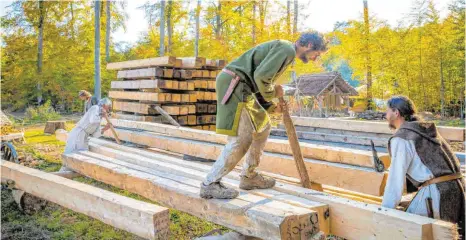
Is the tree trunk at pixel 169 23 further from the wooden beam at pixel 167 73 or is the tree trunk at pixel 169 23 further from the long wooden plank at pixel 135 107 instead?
the wooden beam at pixel 167 73

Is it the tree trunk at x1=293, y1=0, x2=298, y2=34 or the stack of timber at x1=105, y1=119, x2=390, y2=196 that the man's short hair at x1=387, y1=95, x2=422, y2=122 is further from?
the tree trunk at x1=293, y1=0, x2=298, y2=34

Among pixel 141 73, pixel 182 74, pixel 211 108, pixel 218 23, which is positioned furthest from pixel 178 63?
pixel 218 23

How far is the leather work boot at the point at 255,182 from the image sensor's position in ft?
11.7

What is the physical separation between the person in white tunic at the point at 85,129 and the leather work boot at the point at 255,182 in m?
3.86

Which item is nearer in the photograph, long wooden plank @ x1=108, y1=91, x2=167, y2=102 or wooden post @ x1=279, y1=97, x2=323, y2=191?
wooden post @ x1=279, y1=97, x2=323, y2=191

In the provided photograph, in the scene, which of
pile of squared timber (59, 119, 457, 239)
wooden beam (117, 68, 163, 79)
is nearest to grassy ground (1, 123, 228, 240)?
pile of squared timber (59, 119, 457, 239)

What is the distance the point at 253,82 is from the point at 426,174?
1557 mm

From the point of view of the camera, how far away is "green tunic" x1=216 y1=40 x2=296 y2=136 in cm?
307

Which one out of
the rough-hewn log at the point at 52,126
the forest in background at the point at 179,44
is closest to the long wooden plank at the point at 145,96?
the rough-hewn log at the point at 52,126

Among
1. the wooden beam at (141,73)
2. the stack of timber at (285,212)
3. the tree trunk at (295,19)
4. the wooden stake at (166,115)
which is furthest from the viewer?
the tree trunk at (295,19)

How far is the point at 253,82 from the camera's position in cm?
333

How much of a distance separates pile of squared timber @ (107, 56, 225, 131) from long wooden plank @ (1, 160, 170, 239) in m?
3.89

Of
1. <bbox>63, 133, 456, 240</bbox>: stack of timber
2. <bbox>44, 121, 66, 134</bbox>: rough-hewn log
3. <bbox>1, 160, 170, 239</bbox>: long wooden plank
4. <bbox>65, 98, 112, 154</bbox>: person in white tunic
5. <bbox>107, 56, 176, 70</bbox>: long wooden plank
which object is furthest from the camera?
<bbox>44, 121, 66, 134</bbox>: rough-hewn log

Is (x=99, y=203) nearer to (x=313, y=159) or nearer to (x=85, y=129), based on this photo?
(x=313, y=159)
